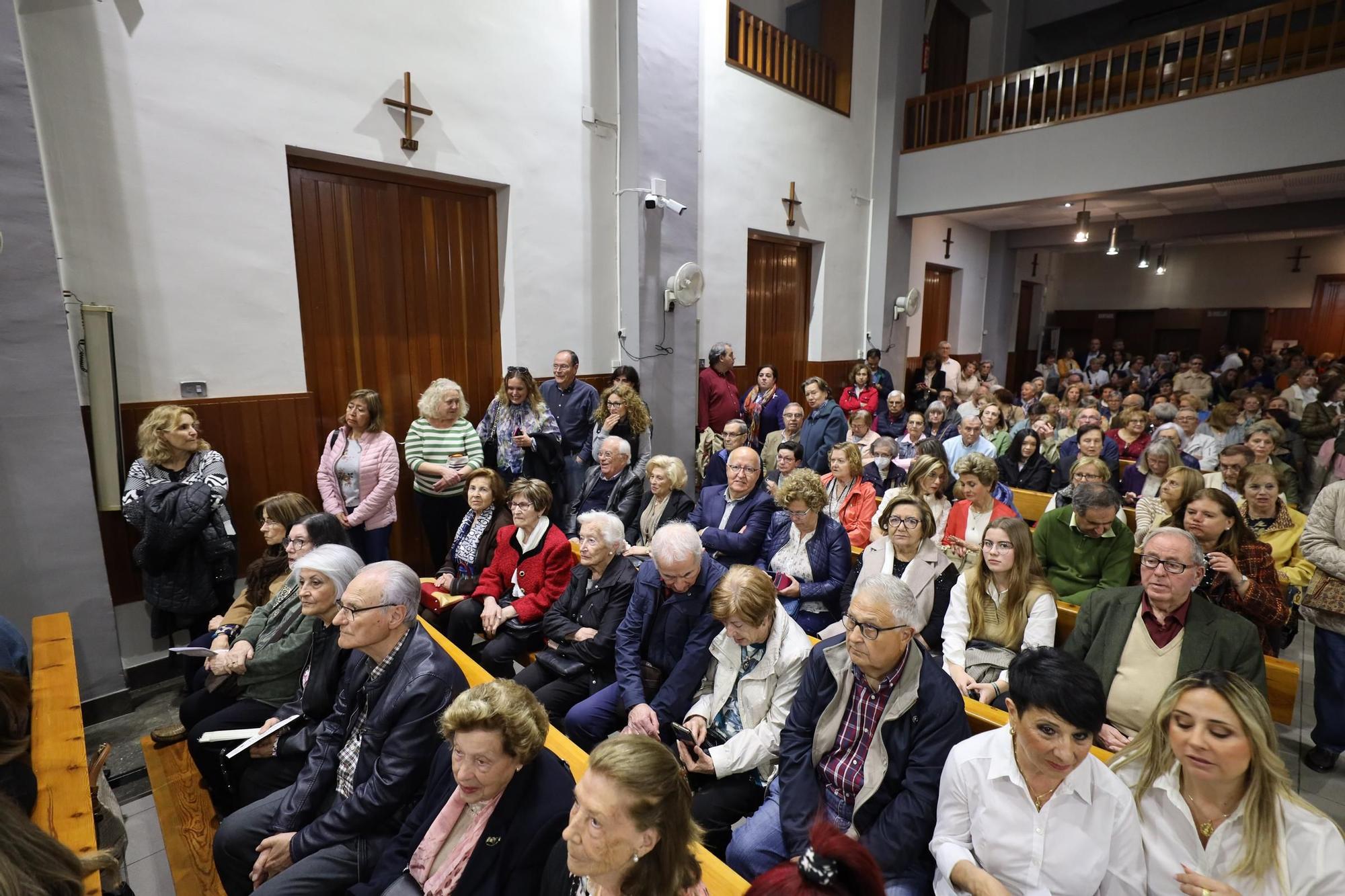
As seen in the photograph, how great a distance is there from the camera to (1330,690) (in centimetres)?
312

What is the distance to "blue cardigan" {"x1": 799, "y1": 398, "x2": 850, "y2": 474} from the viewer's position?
5.96 meters

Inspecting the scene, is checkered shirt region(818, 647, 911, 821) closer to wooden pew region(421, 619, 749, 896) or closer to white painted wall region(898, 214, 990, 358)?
wooden pew region(421, 619, 749, 896)

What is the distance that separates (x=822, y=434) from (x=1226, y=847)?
4.50 metres

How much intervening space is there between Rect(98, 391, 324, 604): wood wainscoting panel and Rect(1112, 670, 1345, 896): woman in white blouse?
467cm

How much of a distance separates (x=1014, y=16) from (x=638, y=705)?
481 inches

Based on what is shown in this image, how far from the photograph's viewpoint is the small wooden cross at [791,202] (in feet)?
25.7

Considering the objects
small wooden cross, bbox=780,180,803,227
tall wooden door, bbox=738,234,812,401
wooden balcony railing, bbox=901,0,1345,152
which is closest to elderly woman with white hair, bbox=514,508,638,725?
tall wooden door, bbox=738,234,812,401

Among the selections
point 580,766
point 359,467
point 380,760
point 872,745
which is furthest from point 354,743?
point 359,467

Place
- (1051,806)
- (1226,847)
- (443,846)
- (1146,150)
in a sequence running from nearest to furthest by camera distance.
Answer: (1226,847) → (1051,806) → (443,846) → (1146,150)

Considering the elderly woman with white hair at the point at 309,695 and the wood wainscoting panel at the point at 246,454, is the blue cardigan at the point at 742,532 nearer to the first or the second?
the elderly woman with white hair at the point at 309,695

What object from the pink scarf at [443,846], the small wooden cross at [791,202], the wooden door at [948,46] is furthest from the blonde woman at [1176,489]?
the wooden door at [948,46]

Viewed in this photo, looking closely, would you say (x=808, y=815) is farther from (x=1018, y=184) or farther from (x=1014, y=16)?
(x=1014, y=16)

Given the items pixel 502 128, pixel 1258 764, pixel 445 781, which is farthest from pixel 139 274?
pixel 1258 764

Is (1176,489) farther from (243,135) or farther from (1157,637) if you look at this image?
(243,135)
